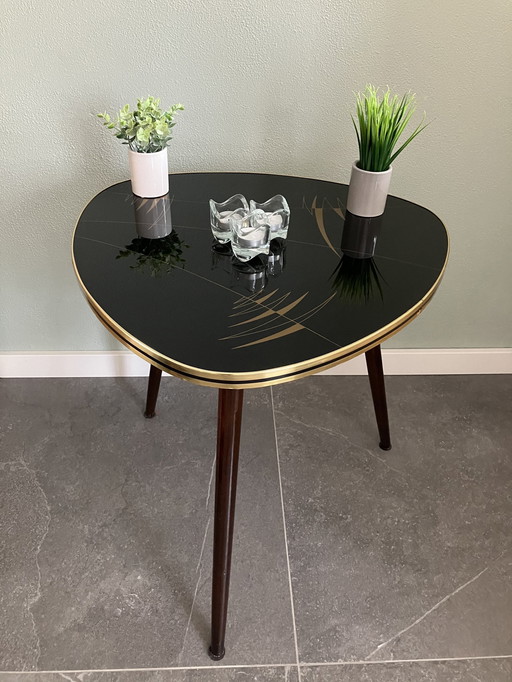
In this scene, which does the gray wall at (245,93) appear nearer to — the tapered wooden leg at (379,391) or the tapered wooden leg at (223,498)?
the tapered wooden leg at (379,391)

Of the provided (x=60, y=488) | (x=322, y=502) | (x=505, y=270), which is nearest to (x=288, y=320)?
(x=322, y=502)

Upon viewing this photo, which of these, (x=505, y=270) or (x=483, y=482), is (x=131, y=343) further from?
(x=505, y=270)

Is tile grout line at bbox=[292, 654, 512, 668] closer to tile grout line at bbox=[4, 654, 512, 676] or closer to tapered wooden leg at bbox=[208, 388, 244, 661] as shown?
tile grout line at bbox=[4, 654, 512, 676]

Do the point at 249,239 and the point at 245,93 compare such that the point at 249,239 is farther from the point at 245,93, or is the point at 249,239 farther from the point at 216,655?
the point at 216,655

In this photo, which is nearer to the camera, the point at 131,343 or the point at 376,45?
the point at 131,343

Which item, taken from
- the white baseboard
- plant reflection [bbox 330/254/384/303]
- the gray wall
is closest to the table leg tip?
plant reflection [bbox 330/254/384/303]

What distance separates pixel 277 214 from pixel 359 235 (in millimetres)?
175

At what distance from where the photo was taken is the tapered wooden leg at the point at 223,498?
0.91 m

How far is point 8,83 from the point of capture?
1.33 metres

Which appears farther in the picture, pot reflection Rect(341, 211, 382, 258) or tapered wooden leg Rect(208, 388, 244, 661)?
pot reflection Rect(341, 211, 382, 258)

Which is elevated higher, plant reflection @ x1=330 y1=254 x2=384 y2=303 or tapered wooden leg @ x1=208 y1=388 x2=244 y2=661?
plant reflection @ x1=330 y1=254 x2=384 y2=303

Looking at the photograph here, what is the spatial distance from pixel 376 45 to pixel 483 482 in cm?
112

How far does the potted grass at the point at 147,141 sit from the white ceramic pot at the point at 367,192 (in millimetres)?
386

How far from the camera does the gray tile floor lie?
46.3 inches
